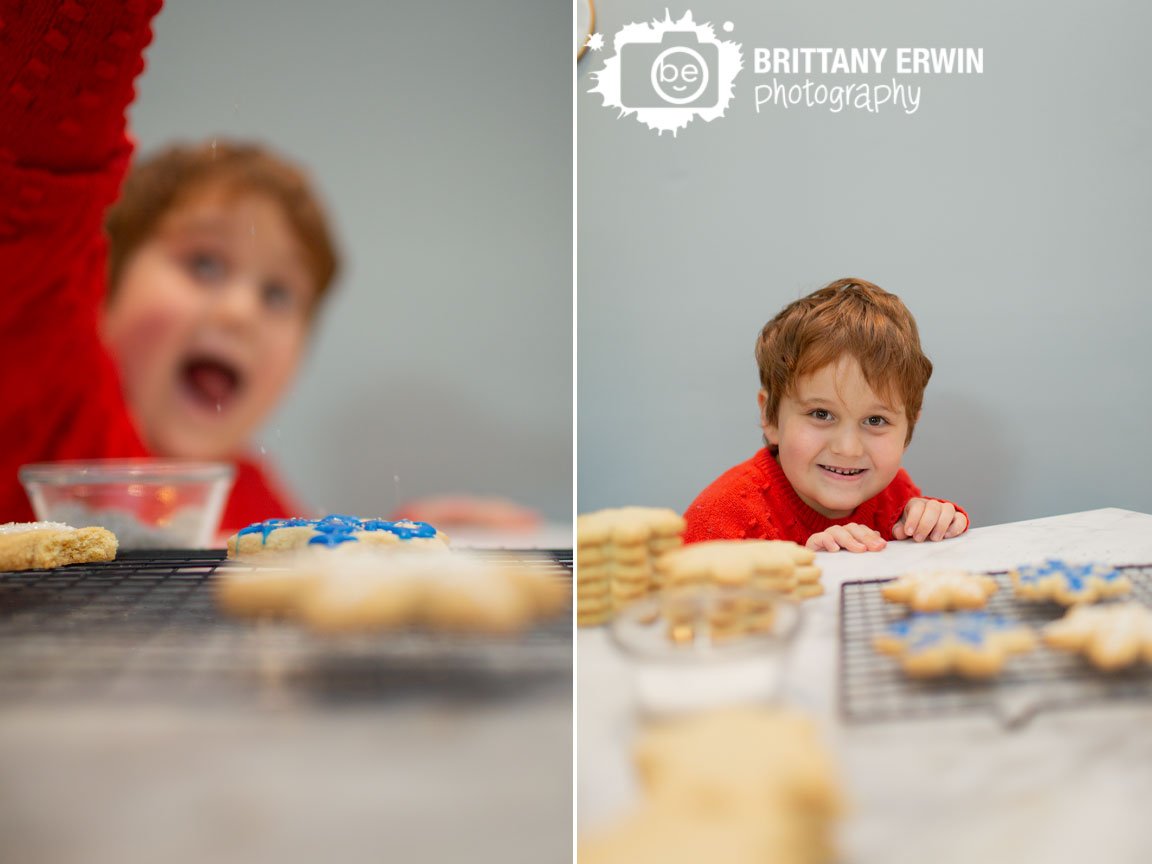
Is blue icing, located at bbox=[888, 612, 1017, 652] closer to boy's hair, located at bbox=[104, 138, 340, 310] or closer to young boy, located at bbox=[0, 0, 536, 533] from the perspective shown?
young boy, located at bbox=[0, 0, 536, 533]

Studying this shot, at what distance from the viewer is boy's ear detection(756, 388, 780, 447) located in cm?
102

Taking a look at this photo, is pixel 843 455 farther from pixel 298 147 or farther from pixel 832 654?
pixel 298 147

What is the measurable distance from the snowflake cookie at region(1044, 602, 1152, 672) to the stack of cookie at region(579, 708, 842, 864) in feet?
0.71

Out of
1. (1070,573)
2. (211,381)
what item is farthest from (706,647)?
Answer: (211,381)

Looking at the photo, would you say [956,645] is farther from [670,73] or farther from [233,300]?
[233,300]

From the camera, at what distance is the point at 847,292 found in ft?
3.34

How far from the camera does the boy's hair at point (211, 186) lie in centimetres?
131

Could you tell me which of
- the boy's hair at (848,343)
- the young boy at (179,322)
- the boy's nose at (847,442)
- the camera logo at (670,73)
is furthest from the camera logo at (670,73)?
the young boy at (179,322)

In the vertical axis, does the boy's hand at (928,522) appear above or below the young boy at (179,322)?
below

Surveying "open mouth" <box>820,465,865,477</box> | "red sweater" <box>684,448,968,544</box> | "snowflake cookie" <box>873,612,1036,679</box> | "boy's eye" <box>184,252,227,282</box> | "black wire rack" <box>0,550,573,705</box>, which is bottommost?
"black wire rack" <box>0,550,573,705</box>

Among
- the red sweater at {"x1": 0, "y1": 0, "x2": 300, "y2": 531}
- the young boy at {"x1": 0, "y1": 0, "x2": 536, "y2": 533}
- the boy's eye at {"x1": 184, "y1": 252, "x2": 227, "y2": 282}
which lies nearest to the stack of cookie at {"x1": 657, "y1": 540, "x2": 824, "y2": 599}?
the young boy at {"x1": 0, "y1": 0, "x2": 536, "y2": 533}

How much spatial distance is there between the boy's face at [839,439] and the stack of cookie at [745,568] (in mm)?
215

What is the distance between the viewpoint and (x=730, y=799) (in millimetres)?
442

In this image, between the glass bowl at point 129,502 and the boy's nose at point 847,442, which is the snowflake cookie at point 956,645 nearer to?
the boy's nose at point 847,442
